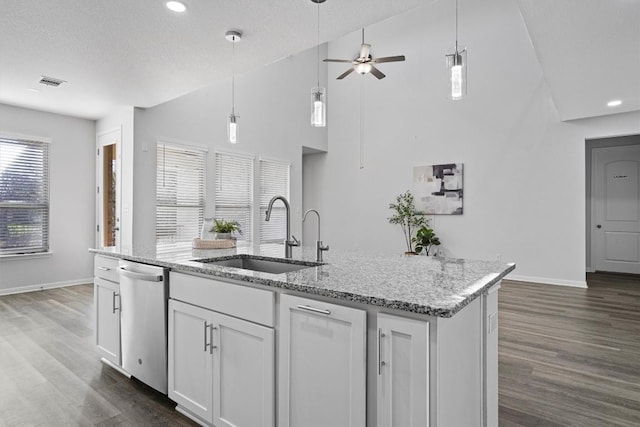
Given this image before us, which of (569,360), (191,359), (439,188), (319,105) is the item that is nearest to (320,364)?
(191,359)

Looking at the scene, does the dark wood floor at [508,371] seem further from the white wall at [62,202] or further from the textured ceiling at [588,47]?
the textured ceiling at [588,47]

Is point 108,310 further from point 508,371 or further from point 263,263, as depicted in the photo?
point 508,371

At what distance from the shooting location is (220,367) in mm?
1753

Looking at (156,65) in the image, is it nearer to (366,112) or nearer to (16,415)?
(16,415)

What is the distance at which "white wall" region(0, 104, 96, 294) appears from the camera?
16.3 ft

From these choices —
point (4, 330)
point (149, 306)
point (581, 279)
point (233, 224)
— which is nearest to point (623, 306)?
point (581, 279)

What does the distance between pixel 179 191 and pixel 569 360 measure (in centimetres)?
512

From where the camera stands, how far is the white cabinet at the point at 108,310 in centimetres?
246

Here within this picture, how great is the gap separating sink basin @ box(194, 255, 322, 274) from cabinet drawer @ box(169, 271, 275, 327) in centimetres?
22

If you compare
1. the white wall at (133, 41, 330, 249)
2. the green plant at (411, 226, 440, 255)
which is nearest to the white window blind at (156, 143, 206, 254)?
the white wall at (133, 41, 330, 249)

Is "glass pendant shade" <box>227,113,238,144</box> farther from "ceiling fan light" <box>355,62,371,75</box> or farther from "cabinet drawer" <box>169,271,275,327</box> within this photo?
"ceiling fan light" <box>355,62,371,75</box>

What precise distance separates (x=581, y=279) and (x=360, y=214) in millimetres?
3934

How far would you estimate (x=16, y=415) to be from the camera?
2.04 meters

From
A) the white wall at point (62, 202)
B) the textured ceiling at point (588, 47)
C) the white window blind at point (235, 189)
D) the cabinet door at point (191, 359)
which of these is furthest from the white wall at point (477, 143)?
the cabinet door at point (191, 359)
